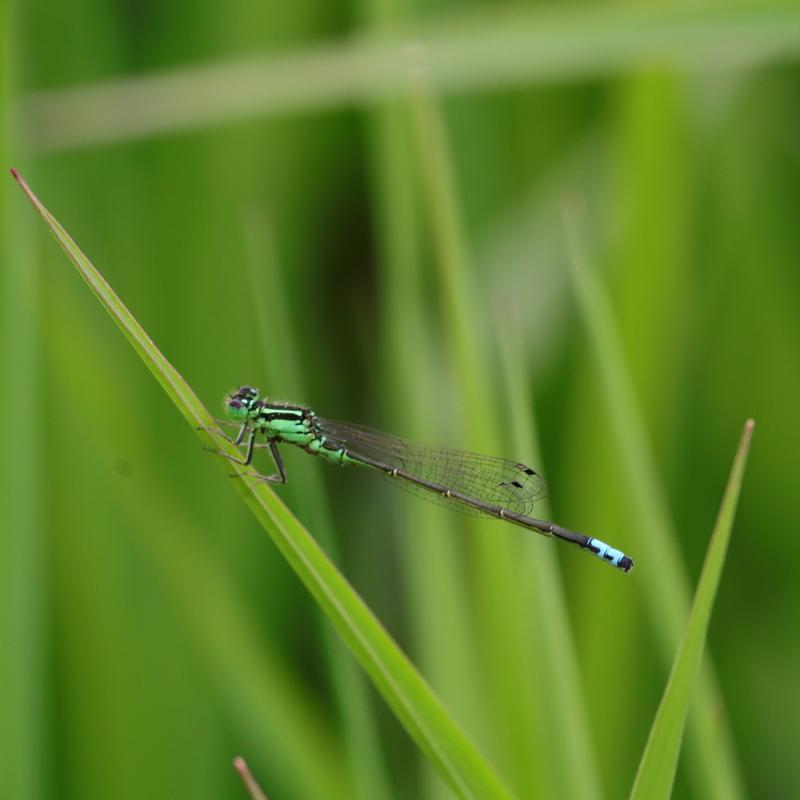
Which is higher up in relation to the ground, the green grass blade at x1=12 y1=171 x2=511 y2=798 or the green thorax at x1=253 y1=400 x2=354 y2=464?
the green thorax at x1=253 y1=400 x2=354 y2=464

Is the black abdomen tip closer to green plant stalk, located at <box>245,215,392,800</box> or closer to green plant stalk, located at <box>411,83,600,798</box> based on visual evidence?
green plant stalk, located at <box>411,83,600,798</box>

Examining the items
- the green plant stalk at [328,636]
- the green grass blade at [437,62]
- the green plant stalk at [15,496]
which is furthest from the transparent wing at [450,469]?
the green grass blade at [437,62]

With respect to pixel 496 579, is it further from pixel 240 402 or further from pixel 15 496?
pixel 15 496

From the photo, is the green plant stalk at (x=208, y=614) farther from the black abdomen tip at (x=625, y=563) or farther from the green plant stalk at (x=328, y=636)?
the black abdomen tip at (x=625, y=563)

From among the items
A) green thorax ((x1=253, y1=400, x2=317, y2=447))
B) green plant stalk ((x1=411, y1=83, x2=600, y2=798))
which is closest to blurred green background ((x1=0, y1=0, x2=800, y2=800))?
green plant stalk ((x1=411, y1=83, x2=600, y2=798))

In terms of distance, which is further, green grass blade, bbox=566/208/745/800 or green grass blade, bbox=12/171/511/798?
green grass blade, bbox=566/208/745/800

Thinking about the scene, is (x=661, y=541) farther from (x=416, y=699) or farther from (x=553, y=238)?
(x=553, y=238)

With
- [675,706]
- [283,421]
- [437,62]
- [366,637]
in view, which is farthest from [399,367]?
[675,706]
